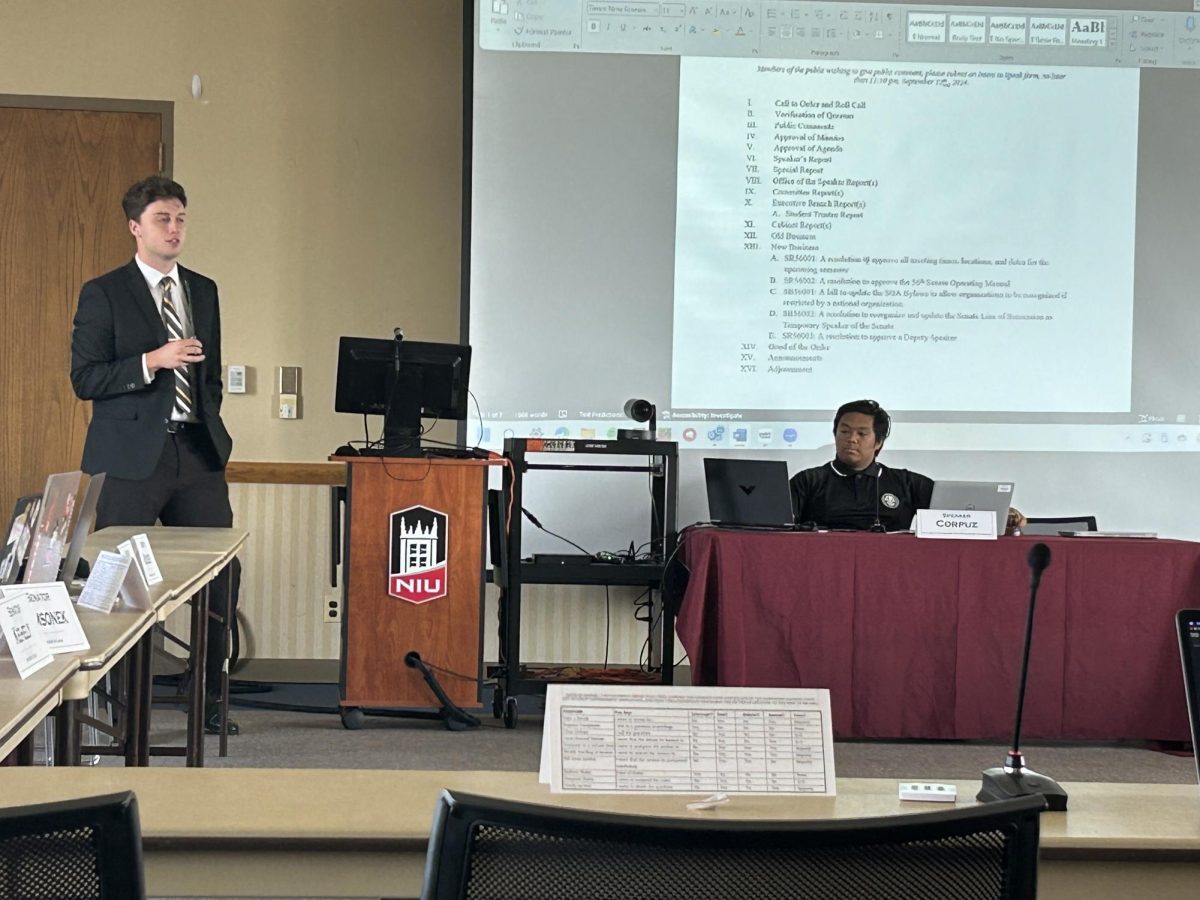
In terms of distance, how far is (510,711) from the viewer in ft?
15.3

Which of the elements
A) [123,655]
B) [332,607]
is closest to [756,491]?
[332,607]

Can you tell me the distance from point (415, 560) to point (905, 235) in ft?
7.27

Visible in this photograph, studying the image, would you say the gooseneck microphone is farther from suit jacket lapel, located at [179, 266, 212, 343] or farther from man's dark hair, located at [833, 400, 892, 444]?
suit jacket lapel, located at [179, 266, 212, 343]

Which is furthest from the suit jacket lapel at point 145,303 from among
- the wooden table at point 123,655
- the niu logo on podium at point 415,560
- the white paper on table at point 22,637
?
the white paper on table at point 22,637

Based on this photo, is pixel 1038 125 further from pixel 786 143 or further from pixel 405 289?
pixel 405 289

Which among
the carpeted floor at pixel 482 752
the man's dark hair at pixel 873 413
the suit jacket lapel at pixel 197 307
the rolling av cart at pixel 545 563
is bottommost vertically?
the carpeted floor at pixel 482 752

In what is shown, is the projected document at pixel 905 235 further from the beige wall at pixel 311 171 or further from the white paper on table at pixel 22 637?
the white paper on table at pixel 22 637

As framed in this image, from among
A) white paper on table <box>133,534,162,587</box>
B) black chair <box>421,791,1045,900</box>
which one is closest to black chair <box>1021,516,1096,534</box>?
white paper on table <box>133,534,162,587</box>

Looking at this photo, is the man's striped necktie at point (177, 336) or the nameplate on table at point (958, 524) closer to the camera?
the man's striped necktie at point (177, 336)

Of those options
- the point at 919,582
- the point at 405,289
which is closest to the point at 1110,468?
the point at 919,582

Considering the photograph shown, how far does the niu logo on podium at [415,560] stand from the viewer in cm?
442

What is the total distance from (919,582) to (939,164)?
1691 mm

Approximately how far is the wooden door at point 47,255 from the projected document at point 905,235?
7.42 feet

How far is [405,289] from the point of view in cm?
541
